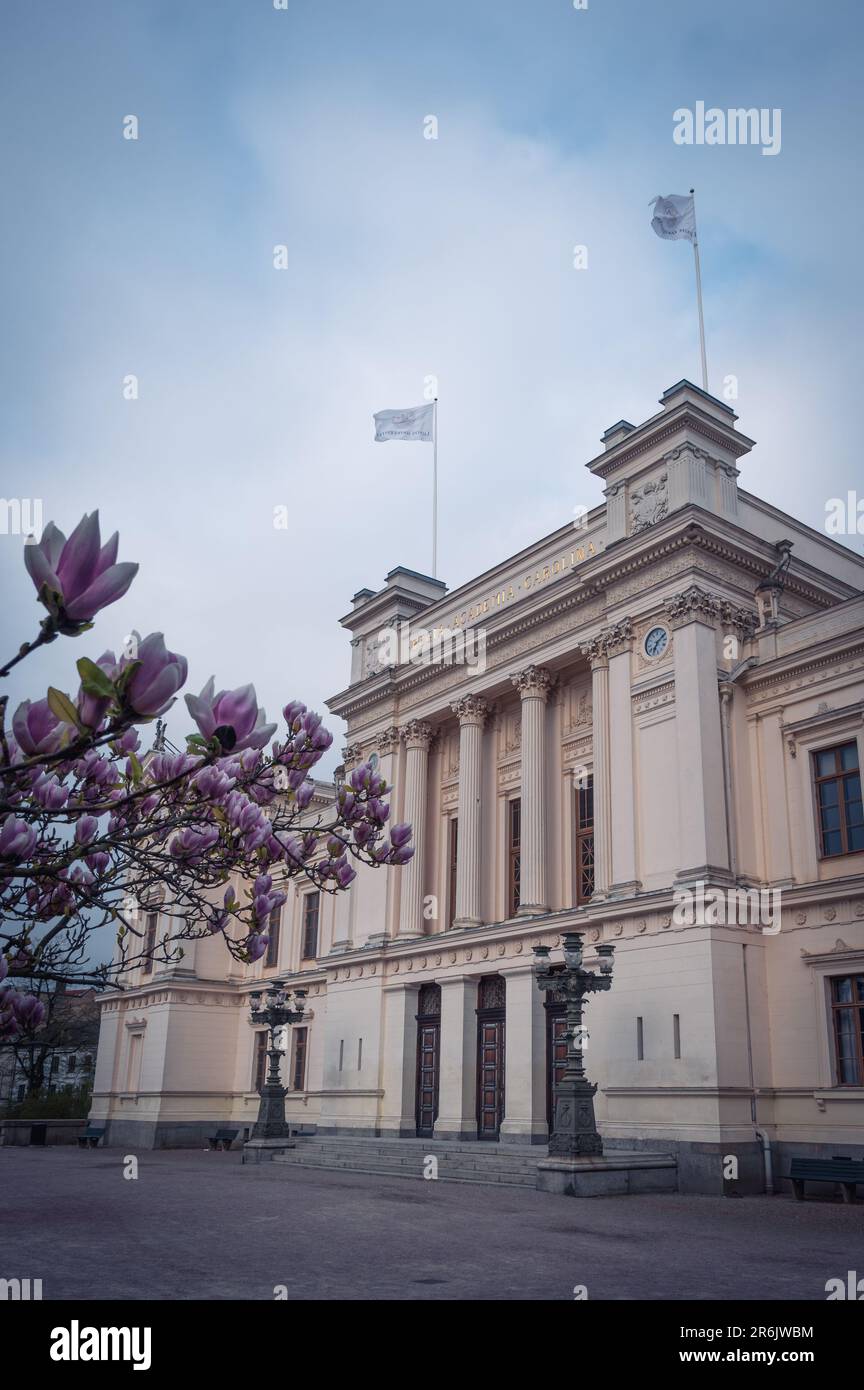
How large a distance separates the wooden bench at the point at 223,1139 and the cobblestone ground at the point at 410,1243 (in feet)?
58.3

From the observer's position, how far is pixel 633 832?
23984 millimetres

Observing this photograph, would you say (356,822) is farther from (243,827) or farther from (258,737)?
(258,737)

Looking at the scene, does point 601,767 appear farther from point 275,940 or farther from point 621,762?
point 275,940

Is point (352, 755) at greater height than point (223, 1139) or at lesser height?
greater

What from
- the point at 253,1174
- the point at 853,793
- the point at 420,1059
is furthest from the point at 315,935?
the point at 853,793

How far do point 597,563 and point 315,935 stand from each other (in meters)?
19.4

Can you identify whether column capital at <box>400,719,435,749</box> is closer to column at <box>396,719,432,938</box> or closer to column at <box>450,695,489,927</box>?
column at <box>396,719,432,938</box>

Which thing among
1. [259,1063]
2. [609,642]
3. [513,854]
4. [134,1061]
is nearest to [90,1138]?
[134,1061]

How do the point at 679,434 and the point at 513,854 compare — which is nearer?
the point at 679,434

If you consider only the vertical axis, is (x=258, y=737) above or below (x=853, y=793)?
below

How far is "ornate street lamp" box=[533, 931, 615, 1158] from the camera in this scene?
1944 centimetres

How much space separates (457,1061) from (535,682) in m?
9.82

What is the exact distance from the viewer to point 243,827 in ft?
15.1

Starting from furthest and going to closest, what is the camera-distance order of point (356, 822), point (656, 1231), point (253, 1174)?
point (253, 1174)
point (656, 1231)
point (356, 822)
